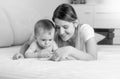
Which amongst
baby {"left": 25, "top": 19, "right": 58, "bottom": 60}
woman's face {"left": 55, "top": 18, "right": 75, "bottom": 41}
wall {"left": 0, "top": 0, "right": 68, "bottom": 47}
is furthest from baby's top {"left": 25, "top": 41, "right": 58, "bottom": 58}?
wall {"left": 0, "top": 0, "right": 68, "bottom": 47}

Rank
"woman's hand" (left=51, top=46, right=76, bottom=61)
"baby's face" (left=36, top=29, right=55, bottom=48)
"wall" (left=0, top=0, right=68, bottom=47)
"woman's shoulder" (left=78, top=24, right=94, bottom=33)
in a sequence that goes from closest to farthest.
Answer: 1. "woman's hand" (left=51, top=46, right=76, bottom=61)
2. "baby's face" (left=36, top=29, right=55, bottom=48)
3. "woman's shoulder" (left=78, top=24, right=94, bottom=33)
4. "wall" (left=0, top=0, right=68, bottom=47)

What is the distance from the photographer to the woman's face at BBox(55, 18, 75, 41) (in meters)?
1.63

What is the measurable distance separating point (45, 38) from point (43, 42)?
38 mm

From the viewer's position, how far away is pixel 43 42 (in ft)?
5.37

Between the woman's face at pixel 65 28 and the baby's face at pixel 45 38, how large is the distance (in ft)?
0.18

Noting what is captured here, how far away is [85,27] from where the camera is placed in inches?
68.9

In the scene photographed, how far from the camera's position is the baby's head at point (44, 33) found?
1.61 meters

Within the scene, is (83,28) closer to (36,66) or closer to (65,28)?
(65,28)

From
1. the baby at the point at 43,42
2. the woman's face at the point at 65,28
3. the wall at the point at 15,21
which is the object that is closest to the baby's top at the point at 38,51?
the baby at the point at 43,42

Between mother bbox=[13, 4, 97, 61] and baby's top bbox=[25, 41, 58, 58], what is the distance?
0.19ft

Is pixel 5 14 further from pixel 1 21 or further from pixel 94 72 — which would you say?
pixel 94 72

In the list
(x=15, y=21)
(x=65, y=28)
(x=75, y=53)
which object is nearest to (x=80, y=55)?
(x=75, y=53)

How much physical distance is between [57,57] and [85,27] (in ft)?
1.14

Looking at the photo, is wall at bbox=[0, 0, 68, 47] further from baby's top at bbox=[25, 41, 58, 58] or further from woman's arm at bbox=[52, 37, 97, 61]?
woman's arm at bbox=[52, 37, 97, 61]
